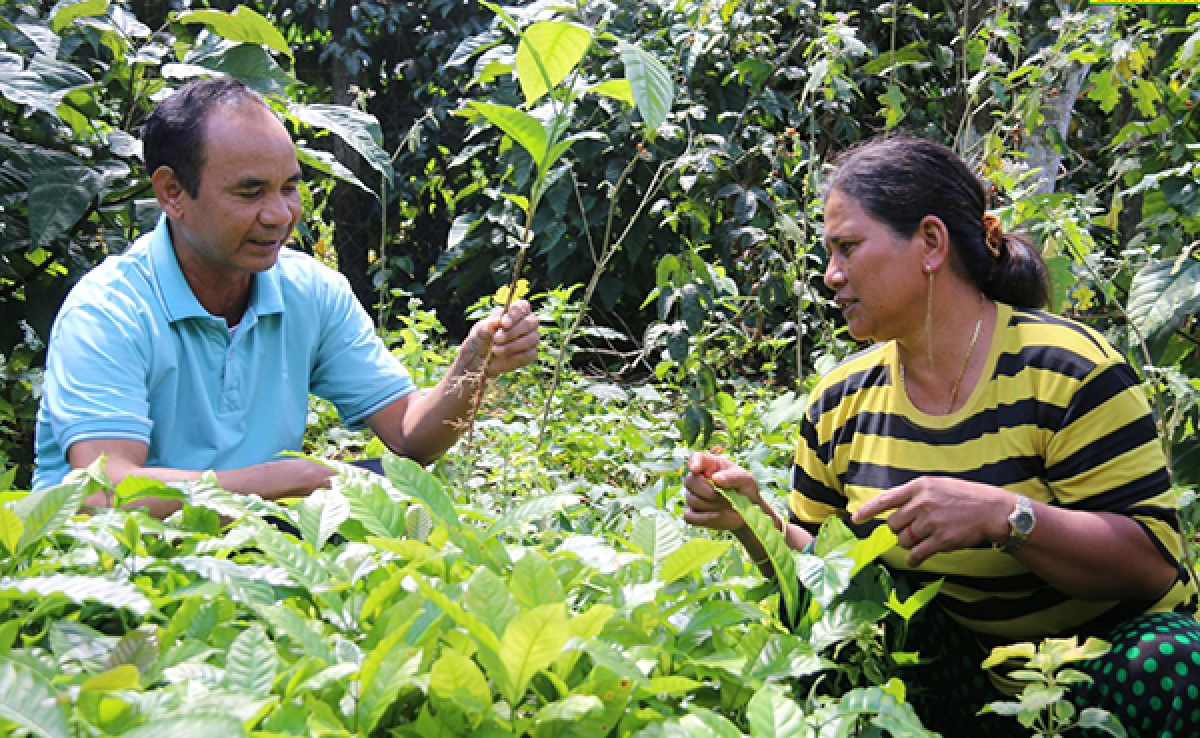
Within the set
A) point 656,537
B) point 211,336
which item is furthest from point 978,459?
point 211,336

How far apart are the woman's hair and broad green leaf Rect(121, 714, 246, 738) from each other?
1.57 meters

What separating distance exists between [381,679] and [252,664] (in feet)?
0.47

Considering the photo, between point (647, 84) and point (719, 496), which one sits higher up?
point (647, 84)

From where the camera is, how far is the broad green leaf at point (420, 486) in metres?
1.51

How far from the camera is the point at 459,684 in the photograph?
3.46 ft

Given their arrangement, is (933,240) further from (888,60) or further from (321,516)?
(888,60)

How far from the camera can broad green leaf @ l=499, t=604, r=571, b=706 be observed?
3.50ft

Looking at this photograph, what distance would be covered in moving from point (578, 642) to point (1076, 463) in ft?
3.69

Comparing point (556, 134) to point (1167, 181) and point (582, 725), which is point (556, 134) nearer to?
point (582, 725)

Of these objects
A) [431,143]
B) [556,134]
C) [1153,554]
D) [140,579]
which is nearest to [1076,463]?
[1153,554]

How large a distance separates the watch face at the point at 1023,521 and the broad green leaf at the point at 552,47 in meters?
0.96

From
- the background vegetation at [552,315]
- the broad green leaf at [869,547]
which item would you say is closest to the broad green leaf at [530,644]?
the background vegetation at [552,315]

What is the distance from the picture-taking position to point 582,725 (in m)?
1.08

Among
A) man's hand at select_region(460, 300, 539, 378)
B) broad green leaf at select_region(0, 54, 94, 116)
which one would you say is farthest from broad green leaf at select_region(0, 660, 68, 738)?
broad green leaf at select_region(0, 54, 94, 116)
